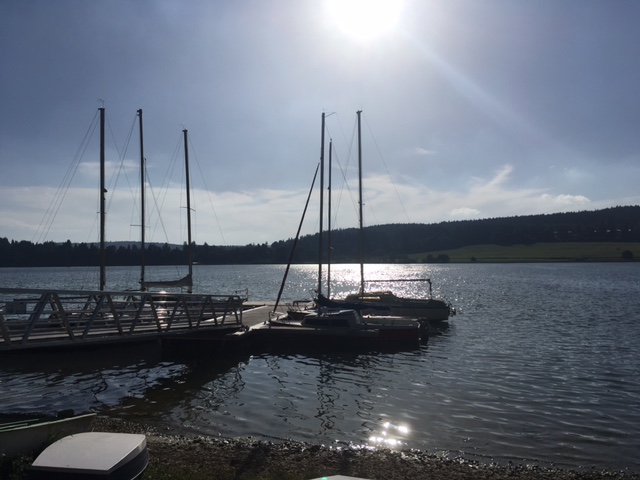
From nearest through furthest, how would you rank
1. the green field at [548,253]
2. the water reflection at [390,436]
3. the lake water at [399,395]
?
1. the water reflection at [390,436]
2. the lake water at [399,395]
3. the green field at [548,253]

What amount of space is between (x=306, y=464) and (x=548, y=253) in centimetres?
18558

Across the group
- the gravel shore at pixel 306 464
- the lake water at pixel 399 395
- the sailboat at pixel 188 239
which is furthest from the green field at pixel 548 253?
the gravel shore at pixel 306 464

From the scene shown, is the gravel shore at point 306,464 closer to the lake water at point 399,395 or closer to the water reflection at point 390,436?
the water reflection at point 390,436

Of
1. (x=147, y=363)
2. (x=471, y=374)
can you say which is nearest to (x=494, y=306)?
(x=471, y=374)

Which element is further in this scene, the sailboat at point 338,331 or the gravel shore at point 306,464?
the sailboat at point 338,331

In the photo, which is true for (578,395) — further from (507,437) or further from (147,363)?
(147,363)

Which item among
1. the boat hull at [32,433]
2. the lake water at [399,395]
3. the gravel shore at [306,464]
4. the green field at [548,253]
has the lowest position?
the lake water at [399,395]

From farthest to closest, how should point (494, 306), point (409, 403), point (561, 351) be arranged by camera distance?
point (494, 306), point (561, 351), point (409, 403)

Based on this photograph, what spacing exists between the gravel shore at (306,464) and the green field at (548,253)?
522ft

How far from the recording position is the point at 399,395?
17688 millimetres

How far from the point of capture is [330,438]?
13.1 meters

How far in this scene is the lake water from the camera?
13.1 meters

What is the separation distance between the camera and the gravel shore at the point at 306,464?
9836 mm

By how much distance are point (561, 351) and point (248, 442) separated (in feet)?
65.4
